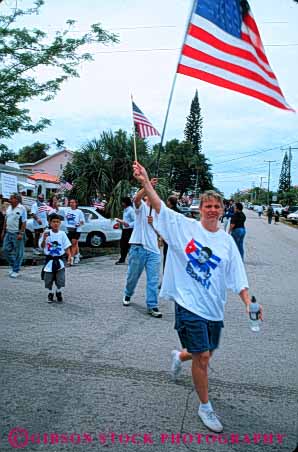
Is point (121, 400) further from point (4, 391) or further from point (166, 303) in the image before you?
point (166, 303)

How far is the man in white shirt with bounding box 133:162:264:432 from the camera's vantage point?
11.4 feet

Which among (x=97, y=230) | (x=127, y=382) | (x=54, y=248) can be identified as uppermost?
(x=54, y=248)

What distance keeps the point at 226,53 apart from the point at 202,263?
2115mm

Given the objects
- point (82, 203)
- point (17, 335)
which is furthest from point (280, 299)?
point (82, 203)

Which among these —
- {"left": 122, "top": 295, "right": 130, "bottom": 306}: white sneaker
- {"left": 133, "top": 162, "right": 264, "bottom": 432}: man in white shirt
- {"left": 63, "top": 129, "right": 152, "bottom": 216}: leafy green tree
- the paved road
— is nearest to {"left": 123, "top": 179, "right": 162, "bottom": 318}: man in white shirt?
the paved road

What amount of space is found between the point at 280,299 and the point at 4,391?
6.00 metres

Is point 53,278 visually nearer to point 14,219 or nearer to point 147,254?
point 147,254

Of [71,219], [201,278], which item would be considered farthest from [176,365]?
[71,219]

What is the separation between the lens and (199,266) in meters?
Result: 3.56

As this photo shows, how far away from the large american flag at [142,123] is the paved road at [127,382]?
267 cm

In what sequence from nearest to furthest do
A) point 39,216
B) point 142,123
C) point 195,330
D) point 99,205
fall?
point 195,330 < point 142,123 < point 39,216 < point 99,205

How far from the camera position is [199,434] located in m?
3.38

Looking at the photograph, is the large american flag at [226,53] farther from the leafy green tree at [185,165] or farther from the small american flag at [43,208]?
the leafy green tree at [185,165]

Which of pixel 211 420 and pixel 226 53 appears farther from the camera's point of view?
pixel 226 53
